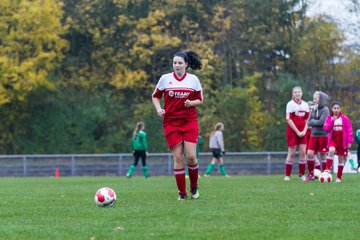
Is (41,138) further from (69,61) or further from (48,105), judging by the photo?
(69,61)

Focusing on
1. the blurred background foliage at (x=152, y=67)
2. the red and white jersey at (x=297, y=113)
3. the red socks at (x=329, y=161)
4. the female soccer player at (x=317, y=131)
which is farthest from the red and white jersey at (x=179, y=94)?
the blurred background foliage at (x=152, y=67)

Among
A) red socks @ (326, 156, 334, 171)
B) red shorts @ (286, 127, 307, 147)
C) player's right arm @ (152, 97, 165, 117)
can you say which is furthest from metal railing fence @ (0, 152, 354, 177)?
player's right arm @ (152, 97, 165, 117)

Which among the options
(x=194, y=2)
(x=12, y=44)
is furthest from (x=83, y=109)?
(x=194, y=2)

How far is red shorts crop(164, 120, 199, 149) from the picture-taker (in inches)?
473

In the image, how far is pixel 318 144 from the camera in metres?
19.7

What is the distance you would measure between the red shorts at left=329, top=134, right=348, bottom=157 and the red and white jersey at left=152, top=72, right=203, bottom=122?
6.86 m

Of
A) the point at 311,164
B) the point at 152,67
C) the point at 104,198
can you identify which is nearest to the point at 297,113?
the point at 311,164

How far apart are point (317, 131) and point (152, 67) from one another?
26.0 metres

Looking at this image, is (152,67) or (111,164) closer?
(111,164)

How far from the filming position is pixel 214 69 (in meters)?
44.1

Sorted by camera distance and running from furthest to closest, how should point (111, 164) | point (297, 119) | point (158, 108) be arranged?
point (111, 164), point (297, 119), point (158, 108)

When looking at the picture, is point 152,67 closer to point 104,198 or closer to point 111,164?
point 111,164

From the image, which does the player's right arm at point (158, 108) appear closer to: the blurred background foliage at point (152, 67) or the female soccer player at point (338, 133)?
the female soccer player at point (338, 133)

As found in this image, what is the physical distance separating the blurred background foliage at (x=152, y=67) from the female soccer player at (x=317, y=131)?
22.4m
